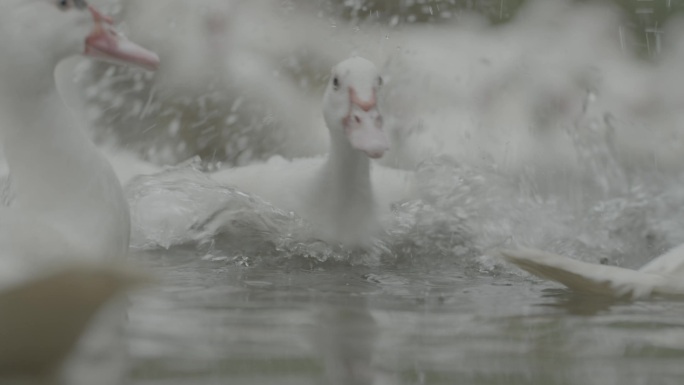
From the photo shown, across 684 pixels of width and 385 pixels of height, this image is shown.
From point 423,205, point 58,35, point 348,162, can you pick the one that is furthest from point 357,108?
point 58,35

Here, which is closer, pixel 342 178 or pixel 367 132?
pixel 367 132

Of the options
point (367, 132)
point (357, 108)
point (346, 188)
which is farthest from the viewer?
point (346, 188)

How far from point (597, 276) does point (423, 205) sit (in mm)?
1347

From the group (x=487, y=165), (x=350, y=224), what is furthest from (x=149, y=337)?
(x=487, y=165)

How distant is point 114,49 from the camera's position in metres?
2.57

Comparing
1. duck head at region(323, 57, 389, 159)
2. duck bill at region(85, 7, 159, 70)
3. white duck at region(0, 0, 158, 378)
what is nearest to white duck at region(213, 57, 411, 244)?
duck head at region(323, 57, 389, 159)

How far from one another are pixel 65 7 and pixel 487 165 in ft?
7.19

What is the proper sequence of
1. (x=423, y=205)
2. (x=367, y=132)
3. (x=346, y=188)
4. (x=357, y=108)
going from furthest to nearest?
(x=423, y=205), (x=346, y=188), (x=357, y=108), (x=367, y=132)

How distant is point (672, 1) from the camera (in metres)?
6.49

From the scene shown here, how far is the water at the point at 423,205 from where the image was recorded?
1719 mm

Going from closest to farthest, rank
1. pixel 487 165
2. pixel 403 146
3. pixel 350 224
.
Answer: pixel 350 224
pixel 487 165
pixel 403 146

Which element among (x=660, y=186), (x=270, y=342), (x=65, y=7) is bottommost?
(x=660, y=186)

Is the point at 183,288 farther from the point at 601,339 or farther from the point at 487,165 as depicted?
the point at 487,165

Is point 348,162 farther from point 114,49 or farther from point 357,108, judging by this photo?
point 114,49
